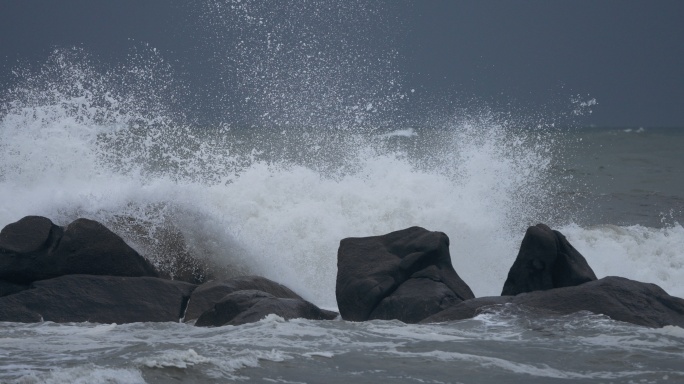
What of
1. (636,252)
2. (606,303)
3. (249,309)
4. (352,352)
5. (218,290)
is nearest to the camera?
(352,352)

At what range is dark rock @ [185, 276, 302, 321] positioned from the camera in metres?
6.13

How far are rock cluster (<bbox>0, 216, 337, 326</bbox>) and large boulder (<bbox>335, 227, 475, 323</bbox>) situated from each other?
424mm

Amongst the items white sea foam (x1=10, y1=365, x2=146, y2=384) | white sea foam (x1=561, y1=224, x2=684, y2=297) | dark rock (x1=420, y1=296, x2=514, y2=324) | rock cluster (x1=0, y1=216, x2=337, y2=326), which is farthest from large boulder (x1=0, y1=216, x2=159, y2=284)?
white sea foam (x1=561, y1=224, x2=684, y2=297)

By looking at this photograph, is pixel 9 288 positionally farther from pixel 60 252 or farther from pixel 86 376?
pixel 86 376

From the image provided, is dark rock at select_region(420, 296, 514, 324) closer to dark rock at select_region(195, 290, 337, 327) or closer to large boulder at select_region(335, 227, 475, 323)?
large boulder at select_region(335, 227, 475, 323)

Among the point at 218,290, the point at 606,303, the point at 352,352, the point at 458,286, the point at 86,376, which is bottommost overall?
the point at 86,376

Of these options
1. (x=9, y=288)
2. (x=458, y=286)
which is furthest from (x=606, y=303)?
(x=9, y=288)

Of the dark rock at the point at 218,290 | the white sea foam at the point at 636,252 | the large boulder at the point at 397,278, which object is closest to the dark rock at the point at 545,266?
the large boulder at the point at 397,278

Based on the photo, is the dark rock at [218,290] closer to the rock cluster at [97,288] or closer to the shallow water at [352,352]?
the rock cluster at [97,288]

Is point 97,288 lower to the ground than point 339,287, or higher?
lower

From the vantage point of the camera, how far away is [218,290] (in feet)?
21.0

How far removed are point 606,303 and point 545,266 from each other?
2.49 feet

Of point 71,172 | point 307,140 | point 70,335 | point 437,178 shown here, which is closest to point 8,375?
point 70,335

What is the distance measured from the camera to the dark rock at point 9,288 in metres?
6.18
